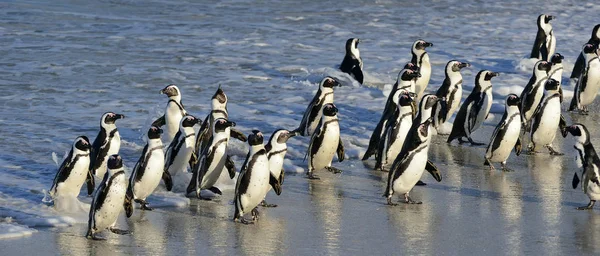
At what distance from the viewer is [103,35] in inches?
767

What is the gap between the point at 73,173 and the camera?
8047 mm

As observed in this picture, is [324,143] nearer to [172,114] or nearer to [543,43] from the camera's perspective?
[172,114]

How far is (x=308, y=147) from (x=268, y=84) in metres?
5.05

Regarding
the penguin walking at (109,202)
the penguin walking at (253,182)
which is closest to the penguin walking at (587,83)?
the penguin walking at (253,182)

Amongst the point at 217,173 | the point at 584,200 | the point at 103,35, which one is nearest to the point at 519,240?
the point at 584,200

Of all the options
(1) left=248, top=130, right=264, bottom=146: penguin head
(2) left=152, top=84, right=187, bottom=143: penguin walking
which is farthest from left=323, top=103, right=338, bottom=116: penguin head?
(1) left=248, top=130, right=264, bottom=146: penguin head

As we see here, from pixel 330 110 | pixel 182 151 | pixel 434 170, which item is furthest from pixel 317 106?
pixel 434 170

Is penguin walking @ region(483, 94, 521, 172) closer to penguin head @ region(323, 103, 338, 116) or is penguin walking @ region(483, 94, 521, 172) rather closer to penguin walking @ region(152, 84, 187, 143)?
penguin head @ region(323, 103, 338, 116)

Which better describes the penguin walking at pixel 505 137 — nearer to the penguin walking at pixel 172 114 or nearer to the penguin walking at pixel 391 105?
the penguin walking at pixel 391 105

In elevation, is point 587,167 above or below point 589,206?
above

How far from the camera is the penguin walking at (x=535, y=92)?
11156 millimetres

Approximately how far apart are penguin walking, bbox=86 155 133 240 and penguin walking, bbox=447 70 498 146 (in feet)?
13.7

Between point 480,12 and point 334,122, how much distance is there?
15.0 meters

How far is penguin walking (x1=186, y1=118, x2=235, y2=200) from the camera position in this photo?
828cm
